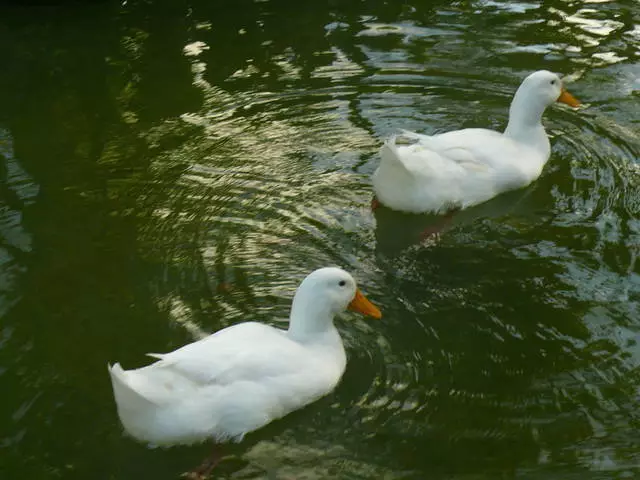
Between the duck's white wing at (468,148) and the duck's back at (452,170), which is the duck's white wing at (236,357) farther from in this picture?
the duck's white wing at (468,148)

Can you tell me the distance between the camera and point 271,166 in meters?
6.29

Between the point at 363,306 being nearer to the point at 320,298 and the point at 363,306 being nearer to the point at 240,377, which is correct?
the point at 320,298

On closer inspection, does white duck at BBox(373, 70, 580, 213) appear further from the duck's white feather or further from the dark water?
the duck's white feather

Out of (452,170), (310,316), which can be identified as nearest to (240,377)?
(310,316)

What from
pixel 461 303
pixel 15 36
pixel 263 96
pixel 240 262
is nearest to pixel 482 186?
pixel 461 303

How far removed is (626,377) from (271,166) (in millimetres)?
2886

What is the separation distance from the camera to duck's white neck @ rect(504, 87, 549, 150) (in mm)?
6109

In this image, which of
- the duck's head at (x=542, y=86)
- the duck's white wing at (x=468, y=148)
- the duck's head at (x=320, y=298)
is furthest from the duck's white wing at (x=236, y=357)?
the duck's head at (x=542, y=86)

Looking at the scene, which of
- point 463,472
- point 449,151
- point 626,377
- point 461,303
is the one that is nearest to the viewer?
point 463,472

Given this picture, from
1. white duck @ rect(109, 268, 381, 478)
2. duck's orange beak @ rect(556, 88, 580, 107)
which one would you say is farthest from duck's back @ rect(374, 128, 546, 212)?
white duck @ rect(109, 268, 381, 478)

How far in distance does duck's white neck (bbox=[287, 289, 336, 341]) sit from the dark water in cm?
25

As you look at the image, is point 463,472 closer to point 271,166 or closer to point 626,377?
point 626,377

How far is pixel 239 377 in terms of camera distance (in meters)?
4.03

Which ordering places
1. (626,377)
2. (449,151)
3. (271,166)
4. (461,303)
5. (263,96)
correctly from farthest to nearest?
(263,96) < (271,166) < (449,151) < (461,303) < (626,377)
